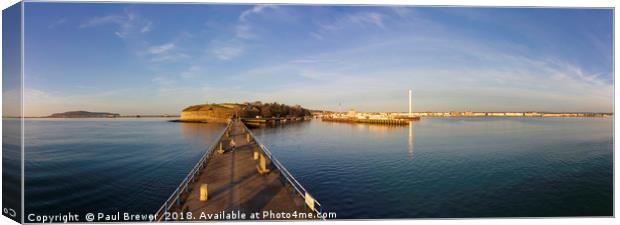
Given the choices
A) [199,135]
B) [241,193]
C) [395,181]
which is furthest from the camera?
[199,135]

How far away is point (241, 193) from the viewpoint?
10586mm

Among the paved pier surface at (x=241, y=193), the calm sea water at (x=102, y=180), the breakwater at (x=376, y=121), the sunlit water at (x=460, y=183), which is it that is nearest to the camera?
the paved pier surface at (x=241, y=193)

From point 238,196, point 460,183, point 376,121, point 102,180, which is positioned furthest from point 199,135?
point 376,121

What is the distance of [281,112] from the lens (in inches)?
3216

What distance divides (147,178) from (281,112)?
63.3 meters

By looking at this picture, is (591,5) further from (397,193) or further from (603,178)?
(603,178)

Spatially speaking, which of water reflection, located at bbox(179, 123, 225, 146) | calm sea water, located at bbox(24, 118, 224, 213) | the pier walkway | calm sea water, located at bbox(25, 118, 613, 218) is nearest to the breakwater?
water reflection, located at bbox(179, 123, 225, 146)

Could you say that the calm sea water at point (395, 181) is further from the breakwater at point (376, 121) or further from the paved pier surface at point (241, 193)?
the breakwater at point (376, 121)

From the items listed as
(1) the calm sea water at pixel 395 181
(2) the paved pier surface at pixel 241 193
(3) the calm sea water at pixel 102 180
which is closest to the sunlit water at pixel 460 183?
(1) the calm sea water at pixel 395 181

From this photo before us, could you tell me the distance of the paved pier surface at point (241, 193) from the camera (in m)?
9.41

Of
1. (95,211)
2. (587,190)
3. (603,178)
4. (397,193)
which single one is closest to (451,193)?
(397,193)

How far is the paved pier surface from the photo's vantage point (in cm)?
941

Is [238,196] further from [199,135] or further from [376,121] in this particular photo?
[376,121]

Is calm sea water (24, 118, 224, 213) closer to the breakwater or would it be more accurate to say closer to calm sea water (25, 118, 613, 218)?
calm sea water (25, 118, 613, 218)
